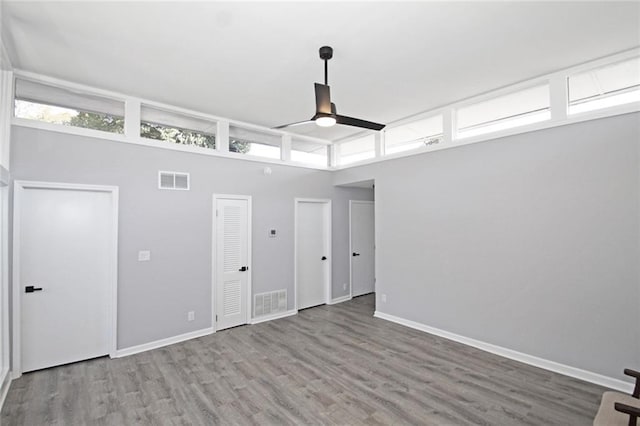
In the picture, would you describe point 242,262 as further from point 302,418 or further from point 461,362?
point 461,362

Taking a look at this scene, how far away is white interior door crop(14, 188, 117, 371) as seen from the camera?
11.0 feet

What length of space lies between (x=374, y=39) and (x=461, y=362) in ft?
11.7

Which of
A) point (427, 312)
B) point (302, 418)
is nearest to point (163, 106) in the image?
point (302, 418)

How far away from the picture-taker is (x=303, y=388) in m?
3.07

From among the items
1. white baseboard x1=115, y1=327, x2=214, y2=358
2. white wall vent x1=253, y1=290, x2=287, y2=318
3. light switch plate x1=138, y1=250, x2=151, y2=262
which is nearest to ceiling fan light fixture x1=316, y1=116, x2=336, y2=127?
light switch plate x1=138, y1=250, x2=151, y2=262

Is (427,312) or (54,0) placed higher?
(54,0)

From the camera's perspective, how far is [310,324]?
4977 mm

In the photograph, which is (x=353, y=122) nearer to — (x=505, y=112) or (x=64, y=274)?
(x=505, y=112)

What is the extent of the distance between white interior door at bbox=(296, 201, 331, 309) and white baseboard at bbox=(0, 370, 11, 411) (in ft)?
12.3

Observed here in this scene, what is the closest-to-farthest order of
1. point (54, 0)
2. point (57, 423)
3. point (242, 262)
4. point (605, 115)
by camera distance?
point (54, 0) < point (57, 423) < point (605, 115) < point (242, 262)

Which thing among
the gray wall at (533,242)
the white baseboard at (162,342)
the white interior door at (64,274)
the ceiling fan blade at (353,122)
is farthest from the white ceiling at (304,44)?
the white baseboard at (162,342)

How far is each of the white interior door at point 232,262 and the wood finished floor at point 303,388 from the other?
0.60m

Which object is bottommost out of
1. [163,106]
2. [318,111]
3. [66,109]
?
[318,111]

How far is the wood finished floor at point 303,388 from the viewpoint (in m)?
2.62
